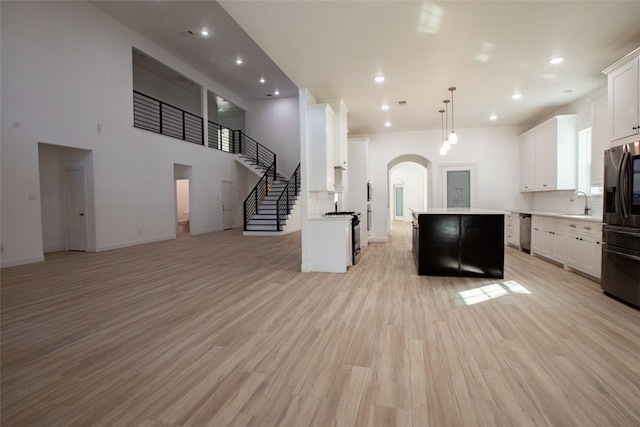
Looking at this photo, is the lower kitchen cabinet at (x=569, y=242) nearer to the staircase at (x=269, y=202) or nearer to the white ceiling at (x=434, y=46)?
the white ceiling at (x=434, y=46)

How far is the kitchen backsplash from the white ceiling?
1938mm

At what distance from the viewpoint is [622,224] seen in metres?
3.49

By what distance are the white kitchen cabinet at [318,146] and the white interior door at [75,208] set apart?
5.71 m

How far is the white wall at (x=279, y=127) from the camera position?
1385cm

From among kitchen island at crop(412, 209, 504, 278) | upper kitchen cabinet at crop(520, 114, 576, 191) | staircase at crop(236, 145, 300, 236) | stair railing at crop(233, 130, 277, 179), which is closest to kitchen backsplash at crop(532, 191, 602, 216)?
upper kitchen cabinet at crop(520, 114, 576, 191)

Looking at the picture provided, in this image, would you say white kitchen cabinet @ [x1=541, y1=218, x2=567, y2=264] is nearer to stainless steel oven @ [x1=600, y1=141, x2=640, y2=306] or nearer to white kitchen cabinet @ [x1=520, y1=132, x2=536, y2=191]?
stainless steel oven @ [x1=600, y1=141, x2=640, y2=306]

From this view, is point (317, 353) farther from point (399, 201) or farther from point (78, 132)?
point (399, 201)

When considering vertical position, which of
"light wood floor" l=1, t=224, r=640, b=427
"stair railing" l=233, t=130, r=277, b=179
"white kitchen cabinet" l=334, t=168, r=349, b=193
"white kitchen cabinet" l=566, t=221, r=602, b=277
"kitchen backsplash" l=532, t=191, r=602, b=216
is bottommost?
"light wood floor" l=1, t=224, r=640, b=427

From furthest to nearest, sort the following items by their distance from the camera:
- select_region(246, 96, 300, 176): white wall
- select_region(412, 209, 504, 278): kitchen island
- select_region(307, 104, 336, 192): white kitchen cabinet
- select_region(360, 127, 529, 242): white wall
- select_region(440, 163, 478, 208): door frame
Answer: select_region(246, 96, 300, 176): white wall → select_region(440, 163, 478, 208): door frame → select_region(360, 127, 529, 242): white wall → select_region(307, 104, 336, 192): white kitchen cabinet → select_region(412, 209, 504, 278): kitchen island

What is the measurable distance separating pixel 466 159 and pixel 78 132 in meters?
9.63

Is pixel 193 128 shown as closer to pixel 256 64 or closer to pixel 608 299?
pixel 256 64

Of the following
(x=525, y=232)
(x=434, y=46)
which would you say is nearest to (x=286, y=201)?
(x=525, y=232)

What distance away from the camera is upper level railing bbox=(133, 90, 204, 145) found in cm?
1027

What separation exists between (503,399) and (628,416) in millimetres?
605
